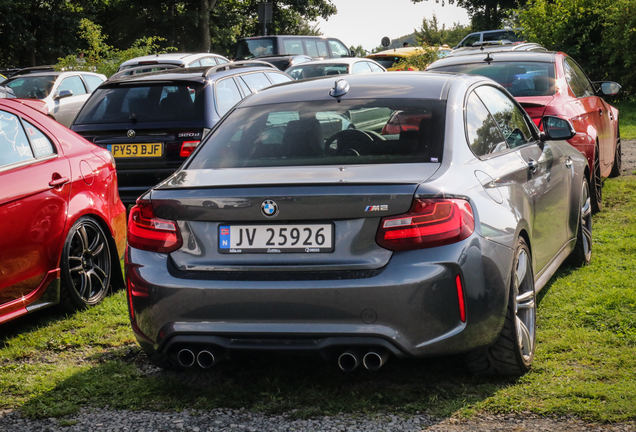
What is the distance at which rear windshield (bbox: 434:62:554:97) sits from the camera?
7.91m

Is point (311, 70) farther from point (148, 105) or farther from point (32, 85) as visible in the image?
point (148, 105)

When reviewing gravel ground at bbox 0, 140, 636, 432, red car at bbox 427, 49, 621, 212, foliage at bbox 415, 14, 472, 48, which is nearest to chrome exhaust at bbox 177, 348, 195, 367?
gravel ground at bbox 0, 140, 636, 432

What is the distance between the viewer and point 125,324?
5.20 meters

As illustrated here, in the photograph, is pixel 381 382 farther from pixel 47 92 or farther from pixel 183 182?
pixel 47 92

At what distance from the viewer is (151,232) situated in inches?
145

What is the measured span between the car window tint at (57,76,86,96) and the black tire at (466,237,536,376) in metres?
15.2

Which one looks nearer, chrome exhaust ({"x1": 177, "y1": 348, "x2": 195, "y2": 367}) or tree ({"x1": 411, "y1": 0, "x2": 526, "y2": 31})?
chrome exhaust ({"x1": 177, "y1": 348, "x2": 195, "y2": 367})

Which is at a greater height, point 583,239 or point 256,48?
point 256,48

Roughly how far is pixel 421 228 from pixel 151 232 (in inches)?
49.1

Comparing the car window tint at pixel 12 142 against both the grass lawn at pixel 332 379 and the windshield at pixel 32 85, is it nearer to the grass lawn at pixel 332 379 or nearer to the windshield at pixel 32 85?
the grass lawn at pixel 332 379

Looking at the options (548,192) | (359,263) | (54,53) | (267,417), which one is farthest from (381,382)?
(54,53)

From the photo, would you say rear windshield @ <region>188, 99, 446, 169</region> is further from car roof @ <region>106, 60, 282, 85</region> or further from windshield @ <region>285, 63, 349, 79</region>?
windshield @ <region>285, 63, 349, 79</region>

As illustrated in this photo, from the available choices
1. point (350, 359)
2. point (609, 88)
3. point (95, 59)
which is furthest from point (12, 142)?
point (95, 59)

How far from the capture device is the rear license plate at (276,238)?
3.37m
